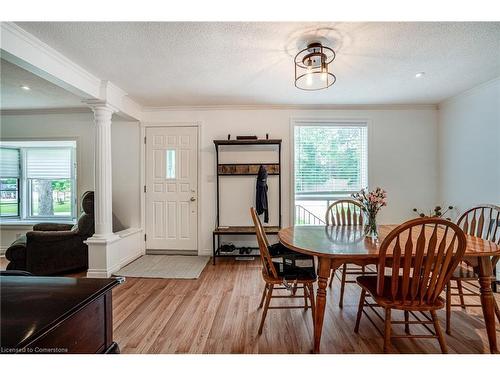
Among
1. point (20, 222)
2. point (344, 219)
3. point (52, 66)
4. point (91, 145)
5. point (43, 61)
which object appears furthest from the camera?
point (20, 222)

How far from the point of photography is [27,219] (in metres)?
4.43

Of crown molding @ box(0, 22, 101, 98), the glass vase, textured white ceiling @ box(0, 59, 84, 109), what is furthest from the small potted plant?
textured white ceiling @ box(0, 59, 84, 109)

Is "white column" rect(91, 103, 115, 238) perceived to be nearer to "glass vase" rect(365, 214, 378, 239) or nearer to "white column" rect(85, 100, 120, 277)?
"white column" rect(85, 100, 120, 277)

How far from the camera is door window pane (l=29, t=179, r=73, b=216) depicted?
14.5 feet

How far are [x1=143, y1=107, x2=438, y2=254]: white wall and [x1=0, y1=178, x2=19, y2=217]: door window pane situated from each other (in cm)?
321

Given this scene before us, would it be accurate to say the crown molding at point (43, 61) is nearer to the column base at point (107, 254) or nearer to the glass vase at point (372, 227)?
the column base at point (107, 254)

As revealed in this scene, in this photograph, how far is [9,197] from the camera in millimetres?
4418

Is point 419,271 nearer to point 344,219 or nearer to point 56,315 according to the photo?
point 344,219

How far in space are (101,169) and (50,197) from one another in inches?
85.2

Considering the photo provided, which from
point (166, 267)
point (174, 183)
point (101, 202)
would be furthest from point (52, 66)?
point (166, 267)
